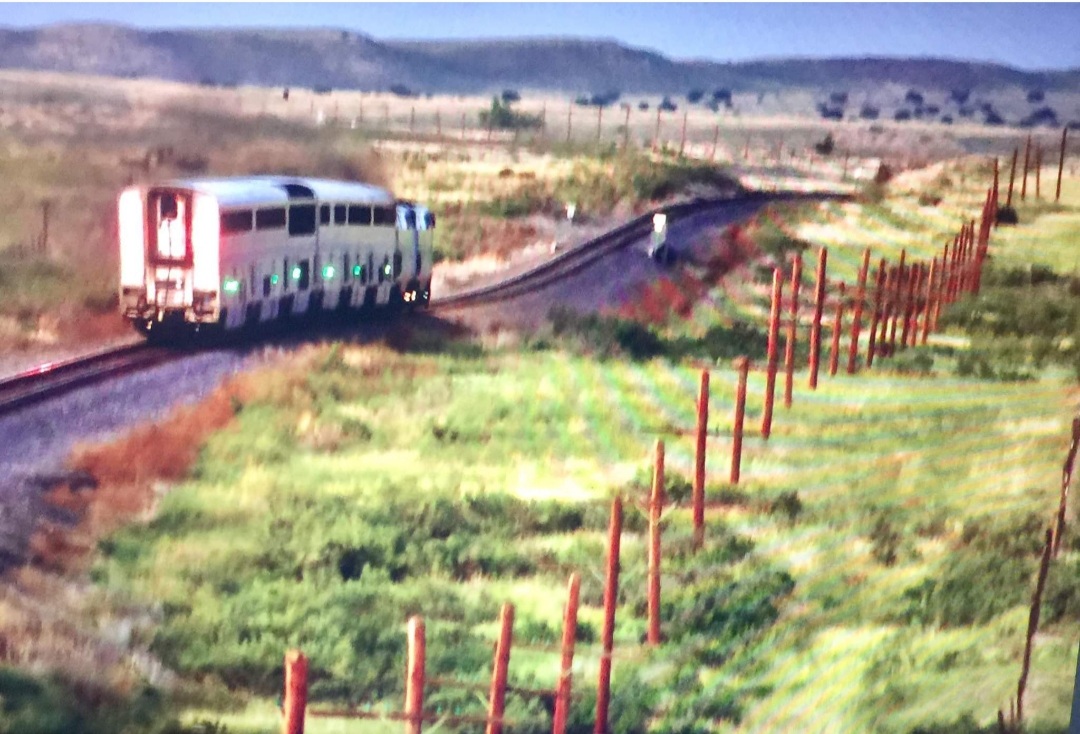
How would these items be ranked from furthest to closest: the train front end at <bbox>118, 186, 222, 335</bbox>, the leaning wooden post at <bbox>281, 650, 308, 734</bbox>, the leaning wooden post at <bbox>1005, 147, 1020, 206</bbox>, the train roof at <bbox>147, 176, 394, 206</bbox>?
the leaning wooden post at <bbox>1005, 147, 1020, 206</bbox> → the train roof at <bbox>147, 176, 394, 206</bbox> → the train front end at <bbox>118, 186, 222, 335</bbox> → the leaning wooden post at <bbox>281, 650, 308, 734</bbox>

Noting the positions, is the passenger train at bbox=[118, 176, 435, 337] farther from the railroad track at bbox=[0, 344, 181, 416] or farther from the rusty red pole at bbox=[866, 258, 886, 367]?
the rusty red pole at bbox=[866, 258, 886, 367]

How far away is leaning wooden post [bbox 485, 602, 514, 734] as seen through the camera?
5.02m

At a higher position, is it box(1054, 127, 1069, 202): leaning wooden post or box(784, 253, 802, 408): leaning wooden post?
box(1054, 127, 1069, 202): leaning wooden post

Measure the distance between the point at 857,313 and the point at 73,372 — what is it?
3695mm

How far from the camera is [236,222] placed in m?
5.46

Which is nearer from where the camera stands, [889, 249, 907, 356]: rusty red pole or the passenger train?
the passenger train

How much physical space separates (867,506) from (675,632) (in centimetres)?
112

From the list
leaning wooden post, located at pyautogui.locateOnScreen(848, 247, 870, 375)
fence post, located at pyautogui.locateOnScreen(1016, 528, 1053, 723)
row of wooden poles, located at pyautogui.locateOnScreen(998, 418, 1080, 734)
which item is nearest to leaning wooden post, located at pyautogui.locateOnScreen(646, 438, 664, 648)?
leaning wooden post, located at pyautogui.locateOnScreen(848, 247, 870, 375)

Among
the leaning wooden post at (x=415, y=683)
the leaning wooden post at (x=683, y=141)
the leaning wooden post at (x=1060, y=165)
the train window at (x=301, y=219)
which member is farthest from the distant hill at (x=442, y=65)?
the leaning wooden post at (x=415, y=683)

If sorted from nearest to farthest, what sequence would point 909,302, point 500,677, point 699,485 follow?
point 500,677 → point 699,485 → point 909,302

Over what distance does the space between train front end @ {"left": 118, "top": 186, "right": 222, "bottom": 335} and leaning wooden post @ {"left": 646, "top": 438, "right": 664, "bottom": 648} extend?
2.09 m

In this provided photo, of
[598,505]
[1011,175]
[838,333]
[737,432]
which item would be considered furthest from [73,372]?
[1011,175]

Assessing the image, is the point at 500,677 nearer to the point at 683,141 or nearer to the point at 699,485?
the point at 699,485

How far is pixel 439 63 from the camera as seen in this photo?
5.89 meters
